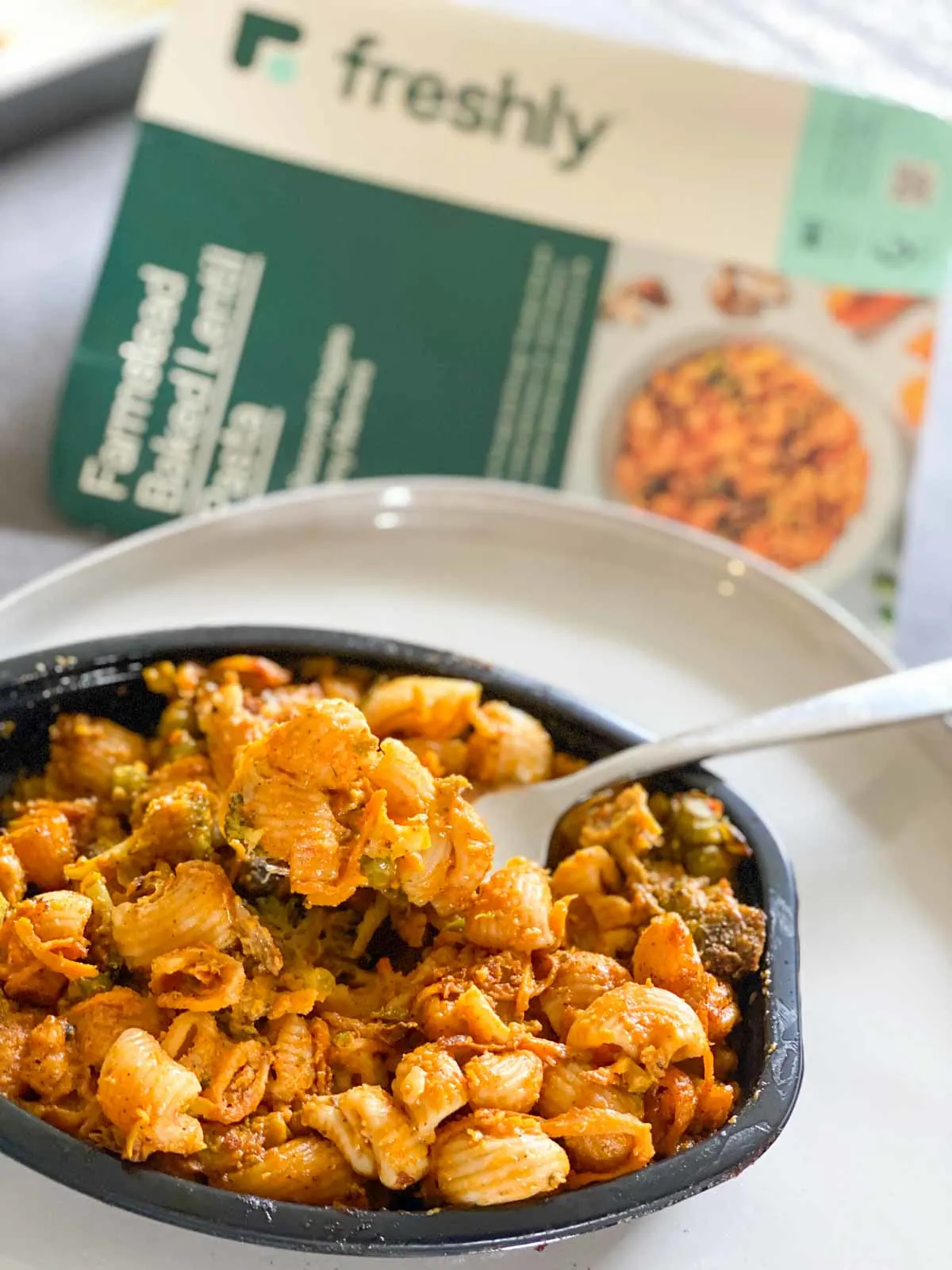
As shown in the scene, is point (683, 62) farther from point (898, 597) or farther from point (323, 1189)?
point (323, 1189)

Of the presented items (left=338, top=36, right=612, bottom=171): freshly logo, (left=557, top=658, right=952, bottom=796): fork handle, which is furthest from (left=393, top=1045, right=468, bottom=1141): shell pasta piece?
(left=338, top=36, right=612, bottom=171): freshly logo

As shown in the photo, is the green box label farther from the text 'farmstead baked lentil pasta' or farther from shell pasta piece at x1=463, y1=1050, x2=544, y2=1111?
shell pasta piece at x1=463, y1=1050, x2=544, y2=1111

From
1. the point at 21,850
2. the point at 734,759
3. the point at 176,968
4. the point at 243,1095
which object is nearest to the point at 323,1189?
the point at 243,1095

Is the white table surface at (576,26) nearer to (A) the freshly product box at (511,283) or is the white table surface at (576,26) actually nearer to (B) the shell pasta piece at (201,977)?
(A) the freshly product box at (511,283)

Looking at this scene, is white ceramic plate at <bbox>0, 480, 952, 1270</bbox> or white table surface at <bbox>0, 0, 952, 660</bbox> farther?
white table surface at <bbox>0, 0, 952, 660</bbox>

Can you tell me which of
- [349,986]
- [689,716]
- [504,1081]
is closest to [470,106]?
[689,716]

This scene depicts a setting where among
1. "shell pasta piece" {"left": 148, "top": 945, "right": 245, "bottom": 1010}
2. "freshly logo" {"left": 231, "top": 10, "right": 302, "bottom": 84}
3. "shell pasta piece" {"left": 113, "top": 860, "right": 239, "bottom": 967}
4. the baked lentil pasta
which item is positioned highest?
"freshly logo" {"left": 231, "top": 10, "right": 302, "bottom": 84}

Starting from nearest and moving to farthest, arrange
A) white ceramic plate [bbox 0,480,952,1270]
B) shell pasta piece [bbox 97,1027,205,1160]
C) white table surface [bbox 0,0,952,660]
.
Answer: shell pasta piece [bbox 97,1027,205,1160]
white ceramic plate [bbox 0,480,952,1270]
white table surface [bbox 0,0,952,660]

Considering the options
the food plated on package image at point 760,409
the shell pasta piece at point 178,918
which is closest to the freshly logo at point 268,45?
the food plated on package image at point 760,409
